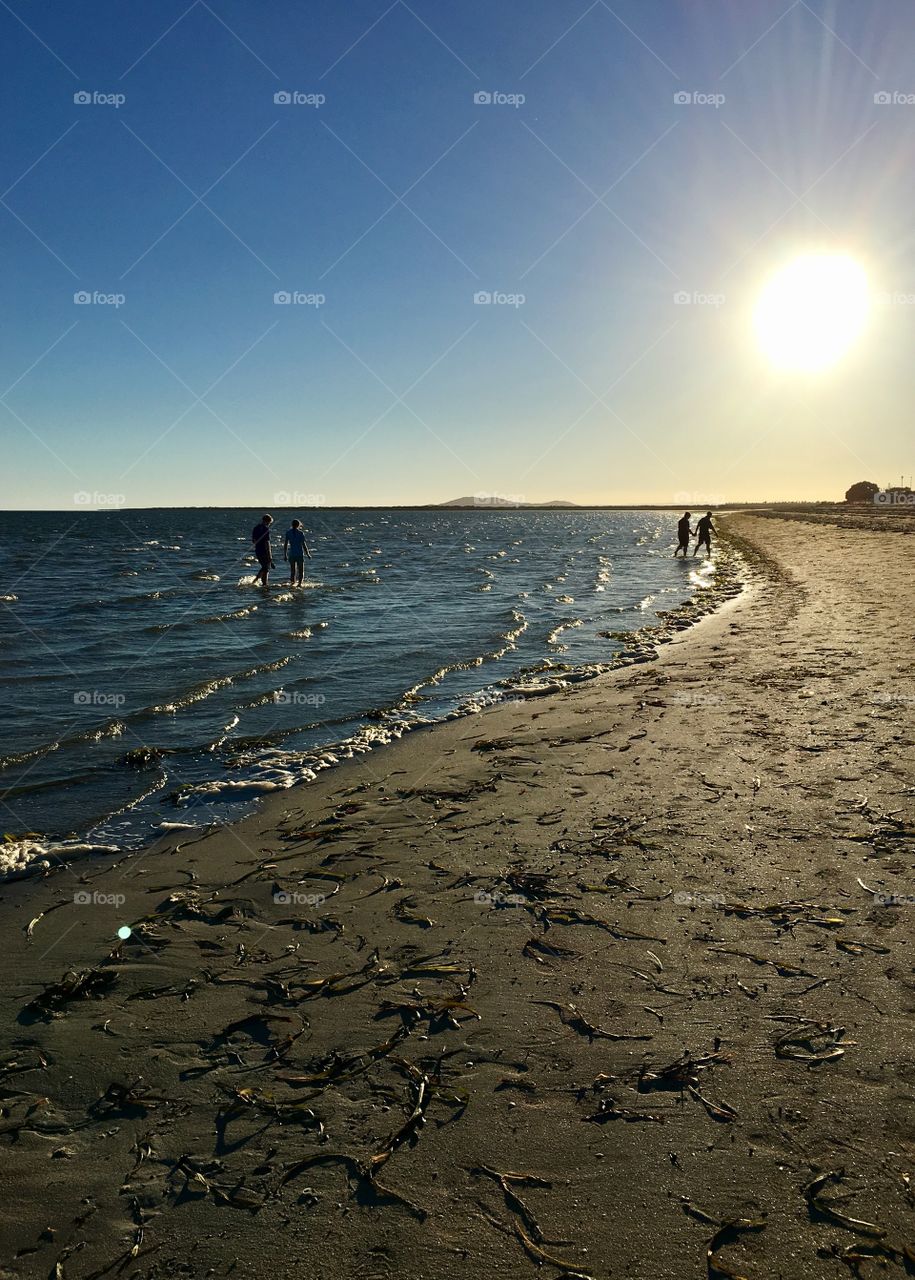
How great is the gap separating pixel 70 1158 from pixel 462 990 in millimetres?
2010

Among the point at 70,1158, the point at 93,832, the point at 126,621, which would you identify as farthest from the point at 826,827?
the point at 126,621

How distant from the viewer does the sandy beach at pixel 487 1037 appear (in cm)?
278
